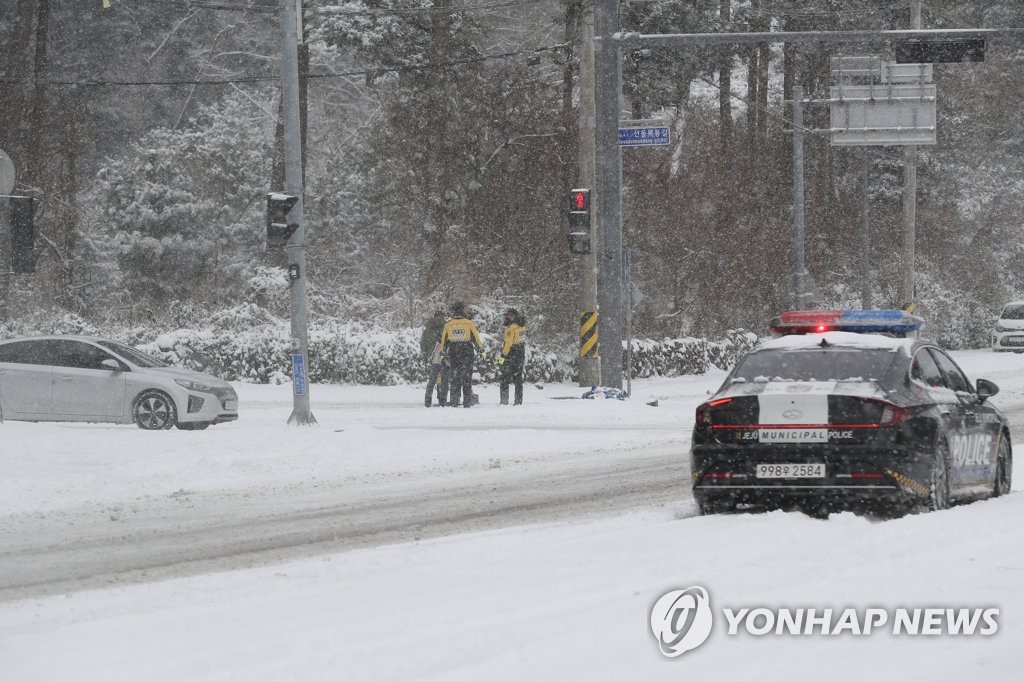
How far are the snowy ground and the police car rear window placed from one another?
1171 millimetres

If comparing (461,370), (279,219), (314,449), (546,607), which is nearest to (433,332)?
(461,370)

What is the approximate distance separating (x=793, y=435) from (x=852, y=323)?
9.22 feet

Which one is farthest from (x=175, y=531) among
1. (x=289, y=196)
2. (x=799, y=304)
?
(x=799, y=304)

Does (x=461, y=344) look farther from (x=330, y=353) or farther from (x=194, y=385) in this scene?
(x=330, y=353)

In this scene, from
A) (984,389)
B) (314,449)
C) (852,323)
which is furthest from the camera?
(314,449)

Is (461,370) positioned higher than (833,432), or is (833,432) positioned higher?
(833,432)

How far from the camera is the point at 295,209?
803 inches

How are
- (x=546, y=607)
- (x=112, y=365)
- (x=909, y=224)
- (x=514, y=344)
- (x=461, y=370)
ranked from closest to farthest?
(x=546, y=607) < (x=112, y=365) < (x=461, y=370) < (x=514, y=344) < (x=909, y=224)

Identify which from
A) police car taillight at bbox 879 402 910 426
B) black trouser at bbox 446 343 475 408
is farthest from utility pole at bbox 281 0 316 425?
police car taillight at bbox 879 402 910 426

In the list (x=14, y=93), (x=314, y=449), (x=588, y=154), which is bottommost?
(x=314, y=449)

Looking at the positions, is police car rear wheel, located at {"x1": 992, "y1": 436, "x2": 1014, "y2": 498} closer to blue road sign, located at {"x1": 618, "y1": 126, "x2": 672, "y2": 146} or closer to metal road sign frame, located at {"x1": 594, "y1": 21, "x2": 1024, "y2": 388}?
blue road sign, located at {"x1": 618, "y1": 126, "x2": 672, "y2": 146}

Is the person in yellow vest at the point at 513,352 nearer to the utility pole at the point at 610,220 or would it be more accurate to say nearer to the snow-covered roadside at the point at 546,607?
the utility pole at the point at 610,220

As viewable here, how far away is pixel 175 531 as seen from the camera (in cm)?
1152

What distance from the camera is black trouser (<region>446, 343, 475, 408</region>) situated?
25.1 meters
